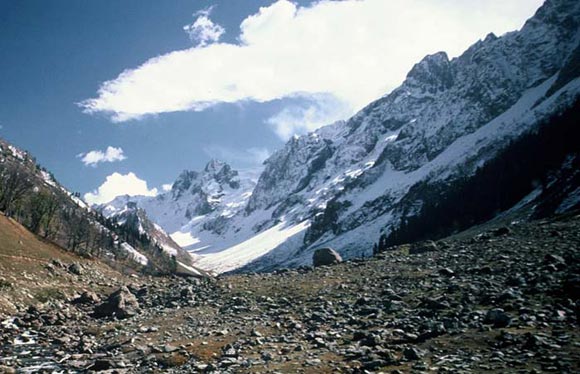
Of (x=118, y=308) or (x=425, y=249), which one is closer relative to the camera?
(x=118, y=308)

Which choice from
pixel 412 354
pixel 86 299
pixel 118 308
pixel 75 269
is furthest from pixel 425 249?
pixel 75 269

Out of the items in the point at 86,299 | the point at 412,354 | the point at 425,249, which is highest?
the point at 86,299

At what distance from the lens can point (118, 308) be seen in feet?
150

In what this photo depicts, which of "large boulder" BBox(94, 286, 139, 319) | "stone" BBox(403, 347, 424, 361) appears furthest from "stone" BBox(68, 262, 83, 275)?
"stone" BBox(403, 347, 424, 361)

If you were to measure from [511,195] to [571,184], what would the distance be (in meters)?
53.8

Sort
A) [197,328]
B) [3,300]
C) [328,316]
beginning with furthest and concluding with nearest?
[3,300] → [197,328] → [328,316]

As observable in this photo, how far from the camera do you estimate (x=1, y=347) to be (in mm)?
30547

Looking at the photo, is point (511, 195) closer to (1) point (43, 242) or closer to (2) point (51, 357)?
(1) point (43, 242)

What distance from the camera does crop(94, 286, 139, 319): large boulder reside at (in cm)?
4489

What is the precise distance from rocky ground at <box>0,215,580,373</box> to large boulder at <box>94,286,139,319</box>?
0.13m

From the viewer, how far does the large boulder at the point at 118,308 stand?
44894 millimetres

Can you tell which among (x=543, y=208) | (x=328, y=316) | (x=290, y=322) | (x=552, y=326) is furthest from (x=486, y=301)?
(x=543, y=208)

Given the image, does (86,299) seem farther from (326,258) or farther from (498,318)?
(498,318)

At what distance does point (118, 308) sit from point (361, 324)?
2977 cm
